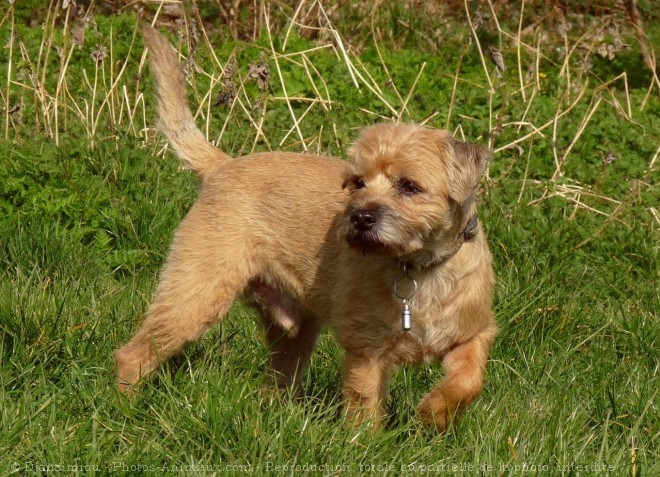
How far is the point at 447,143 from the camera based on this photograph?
14.2 ft

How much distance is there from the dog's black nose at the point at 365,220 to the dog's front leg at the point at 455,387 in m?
0.65

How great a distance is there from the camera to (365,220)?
13.2 feet

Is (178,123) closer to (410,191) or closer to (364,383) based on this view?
(410,191)

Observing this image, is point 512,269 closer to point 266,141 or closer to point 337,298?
point 337,298

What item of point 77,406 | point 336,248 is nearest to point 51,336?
point 77,406

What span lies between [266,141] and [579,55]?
358 centimetres

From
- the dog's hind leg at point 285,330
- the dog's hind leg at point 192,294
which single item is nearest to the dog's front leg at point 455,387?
the dog's hind leg at point 285,330

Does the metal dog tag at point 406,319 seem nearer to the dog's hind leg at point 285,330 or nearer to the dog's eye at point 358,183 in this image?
the dog's eye at point 358,183

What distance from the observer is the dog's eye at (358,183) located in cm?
437

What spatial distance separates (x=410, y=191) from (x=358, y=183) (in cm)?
26

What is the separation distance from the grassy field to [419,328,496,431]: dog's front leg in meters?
0.07

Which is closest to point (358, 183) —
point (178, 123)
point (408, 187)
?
point (408, 187)

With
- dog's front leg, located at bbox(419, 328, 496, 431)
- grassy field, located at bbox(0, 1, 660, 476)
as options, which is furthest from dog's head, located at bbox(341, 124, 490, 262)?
grassy field, located at bbox(0, 1, 660, 476)

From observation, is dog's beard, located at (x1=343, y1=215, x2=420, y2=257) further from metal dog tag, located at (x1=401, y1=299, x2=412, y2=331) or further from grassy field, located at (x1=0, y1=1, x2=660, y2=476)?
grassy field, located at (x1=0, y1=1, x2=660, y2=476)
